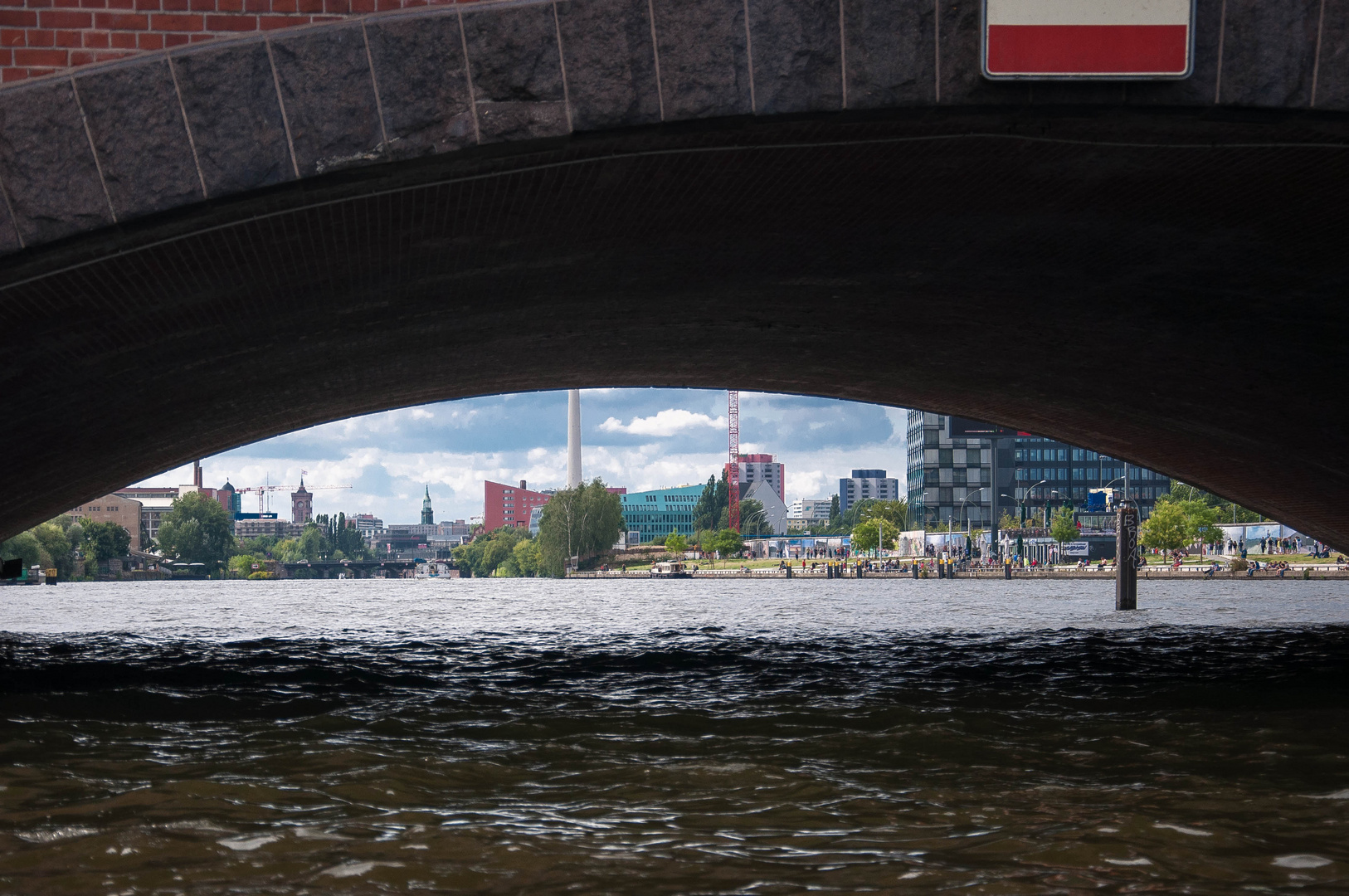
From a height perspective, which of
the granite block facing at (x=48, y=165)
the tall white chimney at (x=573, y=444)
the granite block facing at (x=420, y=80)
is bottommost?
the granite block facing at (x=48, y=165)

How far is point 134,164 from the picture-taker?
6.08 meters

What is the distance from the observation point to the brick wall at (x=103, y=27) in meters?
6.18

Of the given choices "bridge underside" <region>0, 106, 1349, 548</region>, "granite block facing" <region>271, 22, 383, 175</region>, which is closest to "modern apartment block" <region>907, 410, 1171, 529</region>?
"bridge underside" <region>0, 106, 1349, 548</region>

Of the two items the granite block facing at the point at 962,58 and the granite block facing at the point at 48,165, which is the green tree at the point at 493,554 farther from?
the granite block facing at the point at 962,58

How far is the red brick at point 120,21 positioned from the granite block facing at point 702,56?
2.65m

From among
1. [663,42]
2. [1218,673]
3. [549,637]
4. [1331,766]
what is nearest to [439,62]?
[663,42]

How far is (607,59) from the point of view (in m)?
6.24

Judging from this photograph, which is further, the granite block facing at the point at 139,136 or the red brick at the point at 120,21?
the red brick at the point at 120,21

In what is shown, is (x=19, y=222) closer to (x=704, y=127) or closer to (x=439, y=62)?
(x=439, y=62)

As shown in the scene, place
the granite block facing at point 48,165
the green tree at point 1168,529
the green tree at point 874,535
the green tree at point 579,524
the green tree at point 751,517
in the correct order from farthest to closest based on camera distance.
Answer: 1. the green tree at point 751,517
2. the green tree at point 874,535
3. the green tree at point 579,524
4. the green tree at point 1168,529
5. the granite block facing at point 48,165

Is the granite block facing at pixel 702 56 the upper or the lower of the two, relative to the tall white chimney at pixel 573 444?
lower

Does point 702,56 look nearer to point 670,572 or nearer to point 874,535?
point 670,572

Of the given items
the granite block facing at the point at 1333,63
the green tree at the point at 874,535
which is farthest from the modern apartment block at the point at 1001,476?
the granite block facing at the point at 1333,63

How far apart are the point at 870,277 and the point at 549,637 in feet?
40.5
